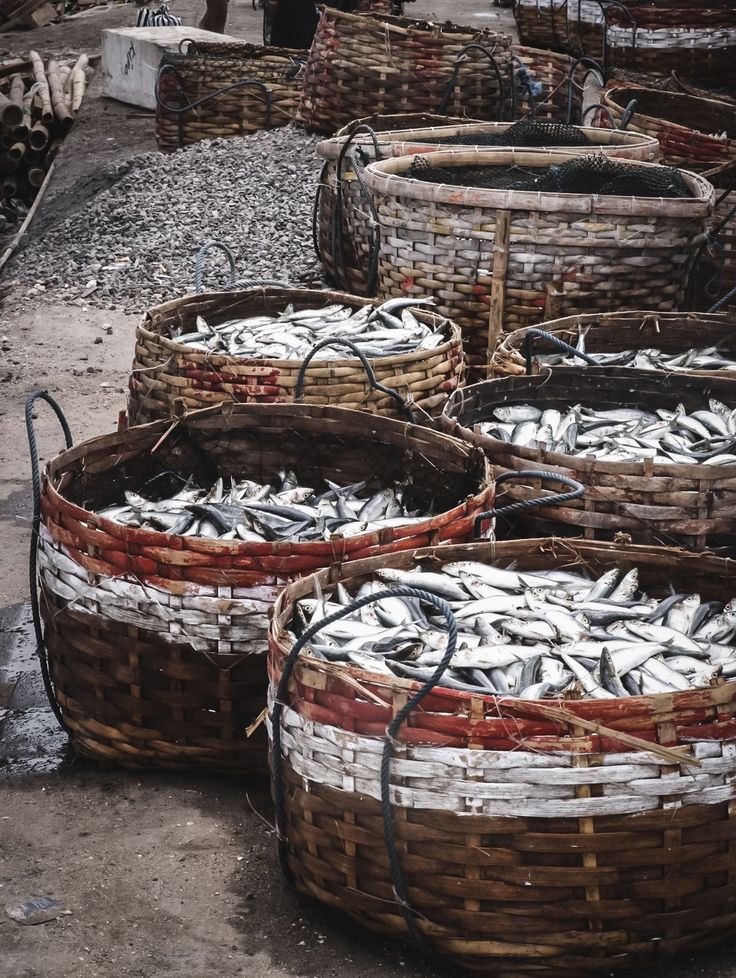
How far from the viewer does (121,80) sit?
54.1 ft

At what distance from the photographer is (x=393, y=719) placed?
9.38 ft

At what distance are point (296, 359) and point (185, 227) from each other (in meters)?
6.29

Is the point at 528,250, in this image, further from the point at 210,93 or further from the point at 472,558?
the point at 210,93

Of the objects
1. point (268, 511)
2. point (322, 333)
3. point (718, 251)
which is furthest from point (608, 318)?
point (268, 511)

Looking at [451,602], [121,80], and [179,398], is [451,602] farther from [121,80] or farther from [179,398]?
[121,80]

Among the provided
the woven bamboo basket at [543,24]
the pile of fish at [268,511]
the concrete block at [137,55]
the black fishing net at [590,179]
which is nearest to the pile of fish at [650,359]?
the black fishing net at [590,179]

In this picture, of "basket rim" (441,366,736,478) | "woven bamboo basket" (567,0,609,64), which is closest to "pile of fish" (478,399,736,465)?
"basket rim" (441,366,736,478)

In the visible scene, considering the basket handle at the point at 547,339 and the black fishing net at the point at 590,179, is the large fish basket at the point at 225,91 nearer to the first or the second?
the black fishing net at the point at 590,179

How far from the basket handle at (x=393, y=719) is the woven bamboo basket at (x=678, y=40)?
11426 mm

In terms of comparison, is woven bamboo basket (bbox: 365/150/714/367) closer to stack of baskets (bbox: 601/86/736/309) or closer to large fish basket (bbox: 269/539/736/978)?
stack of baskets (bbox: 601/86/736/309)

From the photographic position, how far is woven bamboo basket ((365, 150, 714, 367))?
591 cm

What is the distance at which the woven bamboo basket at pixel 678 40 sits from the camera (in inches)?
508

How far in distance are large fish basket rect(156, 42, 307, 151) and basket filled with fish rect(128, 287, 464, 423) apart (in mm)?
6778

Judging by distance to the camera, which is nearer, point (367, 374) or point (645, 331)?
point (367, 374)
